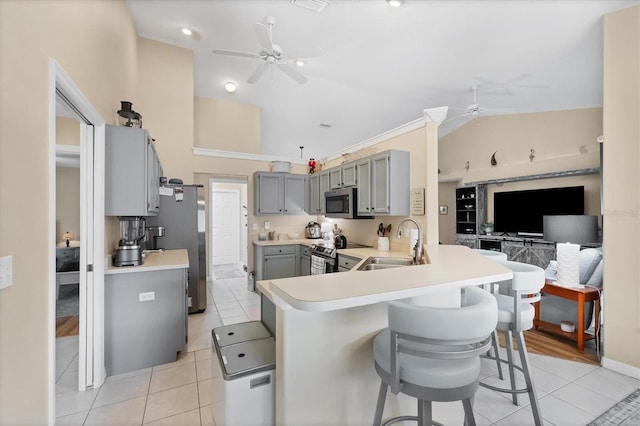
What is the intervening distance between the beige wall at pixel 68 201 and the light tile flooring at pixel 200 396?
1.18 m

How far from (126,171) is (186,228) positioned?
165 centimetres

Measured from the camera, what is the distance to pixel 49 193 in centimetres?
140

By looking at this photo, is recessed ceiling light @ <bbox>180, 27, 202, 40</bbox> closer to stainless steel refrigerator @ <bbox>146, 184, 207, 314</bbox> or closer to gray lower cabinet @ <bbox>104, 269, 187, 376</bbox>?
stainless steel refrigerator @ <bbox>146, 184, 207, 314</bbox>

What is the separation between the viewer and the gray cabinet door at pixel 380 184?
3.46 metres

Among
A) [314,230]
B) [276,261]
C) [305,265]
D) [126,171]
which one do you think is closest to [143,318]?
[126,171]

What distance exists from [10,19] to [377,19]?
3414 mm

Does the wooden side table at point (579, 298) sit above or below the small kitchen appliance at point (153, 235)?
below

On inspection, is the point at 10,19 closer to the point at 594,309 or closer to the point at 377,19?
the point at 377,19

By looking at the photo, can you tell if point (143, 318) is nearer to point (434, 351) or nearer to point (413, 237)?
point (434, 351)

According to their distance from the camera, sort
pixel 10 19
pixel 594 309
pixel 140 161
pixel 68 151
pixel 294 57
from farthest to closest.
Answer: pixel 294 57 → pixel 594 309 → pixel 140 161 → pixel 68 151 → pixel 10 19

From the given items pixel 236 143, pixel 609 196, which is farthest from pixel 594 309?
pixel 236 143

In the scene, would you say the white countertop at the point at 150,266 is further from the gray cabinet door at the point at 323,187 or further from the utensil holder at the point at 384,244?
the gray cabinet door at the point at 323,187

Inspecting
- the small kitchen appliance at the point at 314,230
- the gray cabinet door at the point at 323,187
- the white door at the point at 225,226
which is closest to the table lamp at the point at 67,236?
the gray cabinet door at the point at 323,187

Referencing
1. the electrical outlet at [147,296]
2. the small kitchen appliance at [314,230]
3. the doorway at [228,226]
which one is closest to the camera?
the electrical outlet at [147,296]
